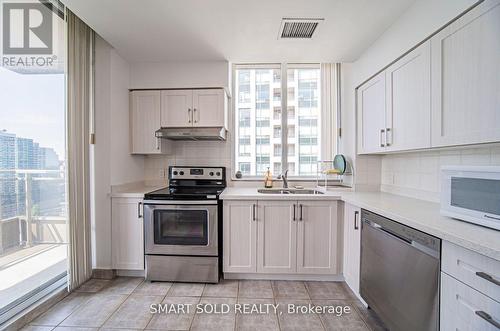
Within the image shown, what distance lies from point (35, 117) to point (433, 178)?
344cm

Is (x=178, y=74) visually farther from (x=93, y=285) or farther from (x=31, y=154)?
(x=93, y=285)

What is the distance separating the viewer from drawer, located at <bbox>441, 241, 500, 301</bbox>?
0.86 meters

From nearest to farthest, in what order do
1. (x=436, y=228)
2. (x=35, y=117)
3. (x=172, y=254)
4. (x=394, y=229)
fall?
(x=436, y=228)
(x=394, y=229)
(x=35, y=117)
(x=172, y=254)

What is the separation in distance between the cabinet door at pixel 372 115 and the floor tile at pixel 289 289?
1.56m

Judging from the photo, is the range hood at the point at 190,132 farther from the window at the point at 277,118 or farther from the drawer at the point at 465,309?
the drawer at the point at 465,309

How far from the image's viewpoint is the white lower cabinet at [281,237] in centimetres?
226

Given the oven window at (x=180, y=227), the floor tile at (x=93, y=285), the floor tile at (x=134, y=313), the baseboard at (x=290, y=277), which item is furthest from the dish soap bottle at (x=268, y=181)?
the floor tile at (x=93, y=285)

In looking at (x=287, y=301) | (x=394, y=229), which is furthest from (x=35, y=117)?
(x=394, y=229)

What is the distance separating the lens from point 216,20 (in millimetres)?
1928

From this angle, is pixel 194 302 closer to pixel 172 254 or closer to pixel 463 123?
pixel 172 254

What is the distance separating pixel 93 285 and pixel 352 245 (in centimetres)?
259

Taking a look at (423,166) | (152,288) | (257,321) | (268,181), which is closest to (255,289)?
(257,321)

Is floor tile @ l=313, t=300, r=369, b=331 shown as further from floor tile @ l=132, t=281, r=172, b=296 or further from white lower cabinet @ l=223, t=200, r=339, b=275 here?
floor tile @ l=132, t=281, r=172, b=296

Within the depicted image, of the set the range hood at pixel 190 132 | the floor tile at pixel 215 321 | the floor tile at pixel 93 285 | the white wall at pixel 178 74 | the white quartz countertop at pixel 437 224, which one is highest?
the white wall at pixel 178 74
